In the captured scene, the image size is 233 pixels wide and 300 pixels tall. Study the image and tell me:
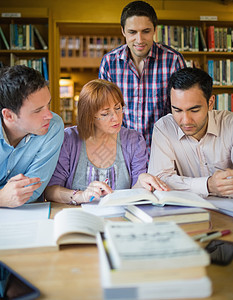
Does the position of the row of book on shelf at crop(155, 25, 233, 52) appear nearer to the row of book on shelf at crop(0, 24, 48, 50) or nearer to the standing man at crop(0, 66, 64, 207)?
the row of book on shelf at crop(0, 24, 48, 50)

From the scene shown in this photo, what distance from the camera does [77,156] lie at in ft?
5.61

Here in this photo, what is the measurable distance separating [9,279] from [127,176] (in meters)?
1.06

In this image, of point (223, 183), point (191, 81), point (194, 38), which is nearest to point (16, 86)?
point (191, 81)

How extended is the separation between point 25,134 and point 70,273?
2.92 ft

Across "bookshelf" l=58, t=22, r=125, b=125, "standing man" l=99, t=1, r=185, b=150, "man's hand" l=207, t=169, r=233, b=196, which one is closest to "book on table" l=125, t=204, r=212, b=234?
"man's hand" l=207, t=169, r=233, b=196

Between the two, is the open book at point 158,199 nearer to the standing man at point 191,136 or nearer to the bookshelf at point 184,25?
the standing man at point 191,136

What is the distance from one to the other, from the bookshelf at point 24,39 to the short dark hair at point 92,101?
2327mm

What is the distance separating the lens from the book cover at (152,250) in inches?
24.3

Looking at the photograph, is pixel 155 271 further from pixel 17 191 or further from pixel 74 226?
pixel 17 191

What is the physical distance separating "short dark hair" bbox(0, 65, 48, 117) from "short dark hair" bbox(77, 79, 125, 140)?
0.34m

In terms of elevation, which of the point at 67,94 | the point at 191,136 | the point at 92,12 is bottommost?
the point at 191,136

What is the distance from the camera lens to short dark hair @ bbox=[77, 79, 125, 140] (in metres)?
1.69

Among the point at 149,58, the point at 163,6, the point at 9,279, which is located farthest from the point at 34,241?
the point at 163,6

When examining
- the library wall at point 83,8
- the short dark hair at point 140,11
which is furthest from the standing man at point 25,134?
the library wall at point 83,8
